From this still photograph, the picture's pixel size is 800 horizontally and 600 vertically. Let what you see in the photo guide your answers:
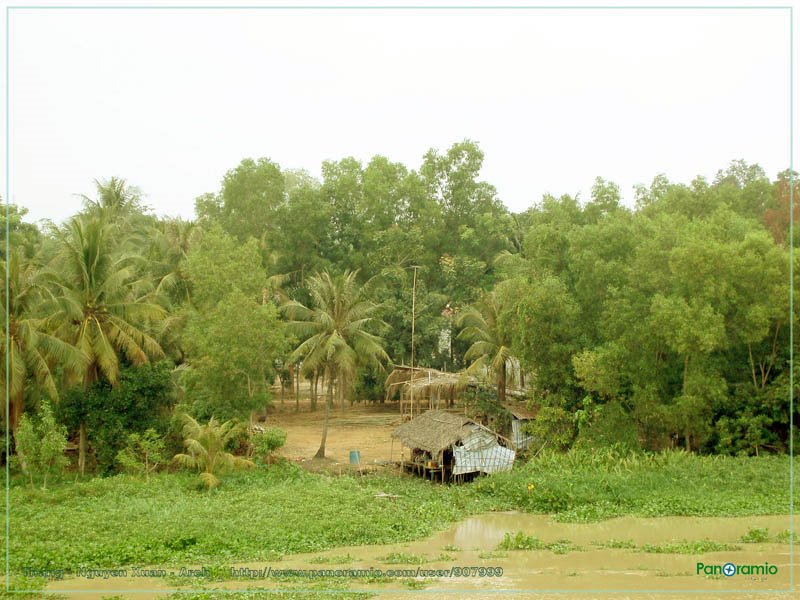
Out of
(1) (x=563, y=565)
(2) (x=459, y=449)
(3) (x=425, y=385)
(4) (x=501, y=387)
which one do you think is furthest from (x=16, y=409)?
(4) (x=501, y=387)

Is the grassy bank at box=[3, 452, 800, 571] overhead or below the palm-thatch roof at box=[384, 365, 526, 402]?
below

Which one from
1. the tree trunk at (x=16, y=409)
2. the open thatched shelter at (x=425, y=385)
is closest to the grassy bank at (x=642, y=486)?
the open thatched shelter at (x=425, y=385)

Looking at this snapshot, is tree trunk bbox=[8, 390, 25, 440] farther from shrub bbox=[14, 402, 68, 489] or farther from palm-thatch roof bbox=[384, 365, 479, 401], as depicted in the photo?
palm-thatch roof bbox=[384, 365, 479, 401]

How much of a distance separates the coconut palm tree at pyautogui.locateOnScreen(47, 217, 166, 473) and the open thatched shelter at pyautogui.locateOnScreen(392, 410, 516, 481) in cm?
755

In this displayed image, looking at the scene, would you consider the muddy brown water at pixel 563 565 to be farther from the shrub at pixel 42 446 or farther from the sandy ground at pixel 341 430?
the sandy ground at pixel 341 430

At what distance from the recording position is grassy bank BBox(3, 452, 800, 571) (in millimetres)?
12773

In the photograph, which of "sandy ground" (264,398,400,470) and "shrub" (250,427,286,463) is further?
"sandy ground" (264,398,400,470)

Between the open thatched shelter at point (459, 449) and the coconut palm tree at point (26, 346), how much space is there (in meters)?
8.65

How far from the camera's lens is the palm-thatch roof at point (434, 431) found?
19062mm

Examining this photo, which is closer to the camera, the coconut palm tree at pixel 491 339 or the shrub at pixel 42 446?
the shrub at pixel 42 446

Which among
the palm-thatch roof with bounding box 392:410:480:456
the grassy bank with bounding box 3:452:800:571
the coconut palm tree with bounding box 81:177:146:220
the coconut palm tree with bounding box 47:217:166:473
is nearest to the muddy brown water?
the grassy bank with bounding box 3:452:800:571

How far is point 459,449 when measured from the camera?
19.3 m

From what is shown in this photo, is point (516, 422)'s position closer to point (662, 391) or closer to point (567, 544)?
point (662, 391)

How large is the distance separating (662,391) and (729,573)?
351 inches
